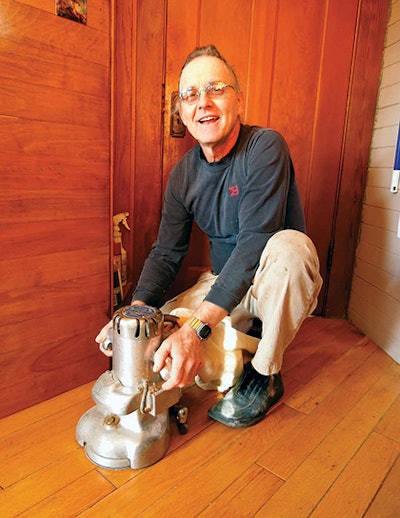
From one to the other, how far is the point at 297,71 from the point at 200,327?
→ 4.10 ft

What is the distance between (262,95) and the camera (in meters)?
1.64

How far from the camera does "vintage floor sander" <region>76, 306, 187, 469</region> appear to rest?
0.92 meters

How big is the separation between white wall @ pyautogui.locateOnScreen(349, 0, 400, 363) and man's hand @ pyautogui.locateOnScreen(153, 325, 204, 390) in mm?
969

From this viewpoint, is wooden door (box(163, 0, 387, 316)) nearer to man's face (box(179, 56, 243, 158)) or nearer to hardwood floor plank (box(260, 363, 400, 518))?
man's face (box(179, 56, 243, 158))

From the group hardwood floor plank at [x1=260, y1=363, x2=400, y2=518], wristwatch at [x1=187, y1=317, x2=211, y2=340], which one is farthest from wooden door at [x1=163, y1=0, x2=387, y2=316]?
hardwood floor plank at [x1=260, y1=363, x2=400, y2=518]

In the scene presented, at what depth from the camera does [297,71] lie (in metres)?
1.70

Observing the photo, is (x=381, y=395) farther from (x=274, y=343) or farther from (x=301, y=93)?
(x=301, y=93)

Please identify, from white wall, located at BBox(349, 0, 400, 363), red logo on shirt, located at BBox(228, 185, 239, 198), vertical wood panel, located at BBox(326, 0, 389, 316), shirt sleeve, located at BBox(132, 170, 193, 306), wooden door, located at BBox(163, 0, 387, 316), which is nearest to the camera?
red logo on shirt, located at BBox(228, 185, 239, 198)

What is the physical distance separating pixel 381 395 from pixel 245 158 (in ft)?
2.83

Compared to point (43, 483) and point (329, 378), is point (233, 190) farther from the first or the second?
point (43, 483)

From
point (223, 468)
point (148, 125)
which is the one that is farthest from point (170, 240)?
point (223, 468)

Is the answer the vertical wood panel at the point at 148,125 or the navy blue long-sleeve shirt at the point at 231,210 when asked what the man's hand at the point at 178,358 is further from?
the vertical wood panel at the point at 148,125

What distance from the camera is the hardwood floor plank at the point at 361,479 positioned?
2.81 ft

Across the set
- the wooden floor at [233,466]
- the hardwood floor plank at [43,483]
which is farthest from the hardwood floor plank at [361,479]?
the hardwood floor plank at [43,483]
